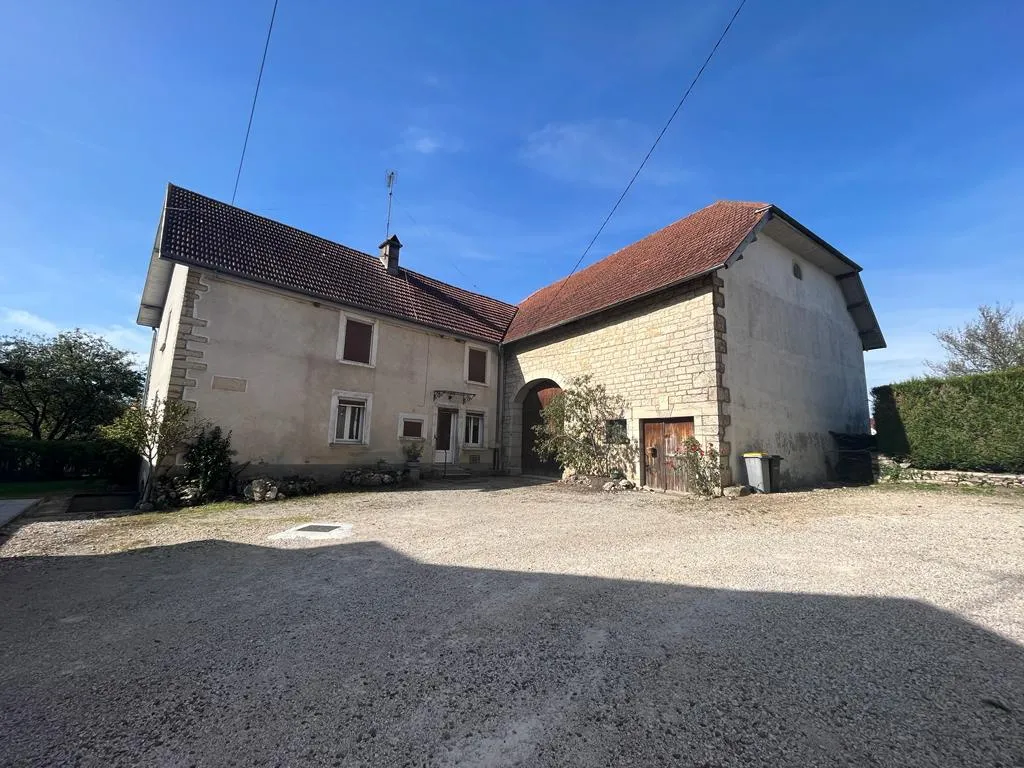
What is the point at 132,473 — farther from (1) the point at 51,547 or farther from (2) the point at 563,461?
(2) the point at 563,461

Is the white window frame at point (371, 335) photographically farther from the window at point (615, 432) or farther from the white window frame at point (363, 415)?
the window at point (615, 432)

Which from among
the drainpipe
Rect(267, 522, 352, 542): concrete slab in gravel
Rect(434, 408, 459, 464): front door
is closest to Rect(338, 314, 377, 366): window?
Rect(434, 408, 459, 464): front door

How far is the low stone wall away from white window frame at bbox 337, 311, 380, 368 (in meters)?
14.6

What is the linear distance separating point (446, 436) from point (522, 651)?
39.0 feet

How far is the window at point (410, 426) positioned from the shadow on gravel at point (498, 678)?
30.4 ft

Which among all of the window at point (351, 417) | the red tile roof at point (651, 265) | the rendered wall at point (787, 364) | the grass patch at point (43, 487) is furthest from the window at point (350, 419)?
the rendered wall at point (787, 364)

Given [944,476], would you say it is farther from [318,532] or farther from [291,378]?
[291,378]

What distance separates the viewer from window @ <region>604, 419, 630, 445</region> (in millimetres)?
11000

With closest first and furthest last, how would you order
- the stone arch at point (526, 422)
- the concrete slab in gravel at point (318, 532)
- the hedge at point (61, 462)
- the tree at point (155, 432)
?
the concrete slab in gravel at point (318, 532) < the tree at point (155, 432) < the hedge at point (61, 462) < the stone arch at point (526, 422)

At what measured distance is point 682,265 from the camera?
10.4m

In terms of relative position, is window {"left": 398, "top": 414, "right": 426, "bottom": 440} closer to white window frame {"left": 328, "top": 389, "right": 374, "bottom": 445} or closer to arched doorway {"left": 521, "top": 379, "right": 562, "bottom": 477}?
white window frame {"left": 328, "top": 389, "right": 374, "bottom": 445}

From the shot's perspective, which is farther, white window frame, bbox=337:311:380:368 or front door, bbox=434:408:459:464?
front door, bbox=434:408:459:464

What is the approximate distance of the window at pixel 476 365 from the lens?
15169mm

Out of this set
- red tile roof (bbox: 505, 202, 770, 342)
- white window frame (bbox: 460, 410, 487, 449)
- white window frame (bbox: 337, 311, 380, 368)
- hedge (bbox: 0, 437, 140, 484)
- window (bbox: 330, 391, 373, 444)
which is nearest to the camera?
red tile roof (bbox: 505, 202, 770, 342)
